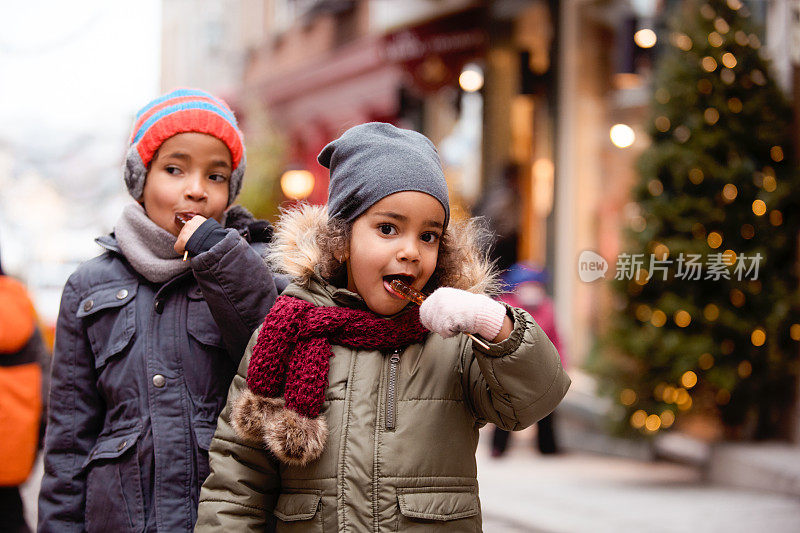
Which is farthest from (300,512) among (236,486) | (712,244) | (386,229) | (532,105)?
(532,105)

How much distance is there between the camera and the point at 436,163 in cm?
225

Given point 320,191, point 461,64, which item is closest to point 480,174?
point 461,64

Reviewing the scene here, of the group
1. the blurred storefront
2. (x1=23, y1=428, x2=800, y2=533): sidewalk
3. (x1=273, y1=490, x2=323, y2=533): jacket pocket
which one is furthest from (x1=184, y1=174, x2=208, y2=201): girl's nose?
the blurred storefront

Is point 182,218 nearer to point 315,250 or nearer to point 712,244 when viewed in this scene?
point 315,250

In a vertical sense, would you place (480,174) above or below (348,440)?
above

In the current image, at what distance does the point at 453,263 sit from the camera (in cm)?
232

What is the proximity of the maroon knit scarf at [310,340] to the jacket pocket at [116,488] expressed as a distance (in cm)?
46

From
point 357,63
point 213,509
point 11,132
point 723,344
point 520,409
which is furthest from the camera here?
point 11,132

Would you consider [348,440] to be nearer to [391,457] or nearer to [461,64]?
[391,457]

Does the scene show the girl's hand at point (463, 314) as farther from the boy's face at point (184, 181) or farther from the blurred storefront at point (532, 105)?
the blurred storefront at point (532, 105)

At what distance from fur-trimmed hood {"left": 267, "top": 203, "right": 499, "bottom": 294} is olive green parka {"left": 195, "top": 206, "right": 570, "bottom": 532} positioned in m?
0.09

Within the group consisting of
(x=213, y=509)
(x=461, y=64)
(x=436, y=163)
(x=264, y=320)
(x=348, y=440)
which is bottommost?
(x=213, y=509)

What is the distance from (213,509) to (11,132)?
17.5m

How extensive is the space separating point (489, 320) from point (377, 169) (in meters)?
0.47
